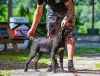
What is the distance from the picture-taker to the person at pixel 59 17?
453cm

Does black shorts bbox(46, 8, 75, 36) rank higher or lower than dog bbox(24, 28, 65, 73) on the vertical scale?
higher

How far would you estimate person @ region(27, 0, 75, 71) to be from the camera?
4527mm

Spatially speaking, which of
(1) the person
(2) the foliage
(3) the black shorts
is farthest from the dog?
(2) the foliage

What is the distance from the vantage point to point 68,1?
14.8ft

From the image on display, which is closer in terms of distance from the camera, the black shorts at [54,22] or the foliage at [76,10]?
the black shorts at [54,22]

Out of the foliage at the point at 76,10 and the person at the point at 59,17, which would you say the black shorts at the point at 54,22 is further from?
the foliage at the point at 76,10

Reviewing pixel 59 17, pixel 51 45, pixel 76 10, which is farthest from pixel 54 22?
pixel 76 10

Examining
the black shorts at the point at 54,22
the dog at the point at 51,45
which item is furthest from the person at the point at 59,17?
the dog at the point at 51,45

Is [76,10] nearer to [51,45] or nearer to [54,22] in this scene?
[54,22]

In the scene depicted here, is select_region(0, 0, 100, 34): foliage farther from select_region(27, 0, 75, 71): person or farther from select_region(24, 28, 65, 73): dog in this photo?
select_region(24, 28, 65, 73): dog

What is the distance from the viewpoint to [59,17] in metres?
4.82

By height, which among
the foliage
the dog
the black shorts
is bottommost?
the foliage

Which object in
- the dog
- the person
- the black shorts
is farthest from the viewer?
the black shorts

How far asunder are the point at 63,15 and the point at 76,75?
0.97m
